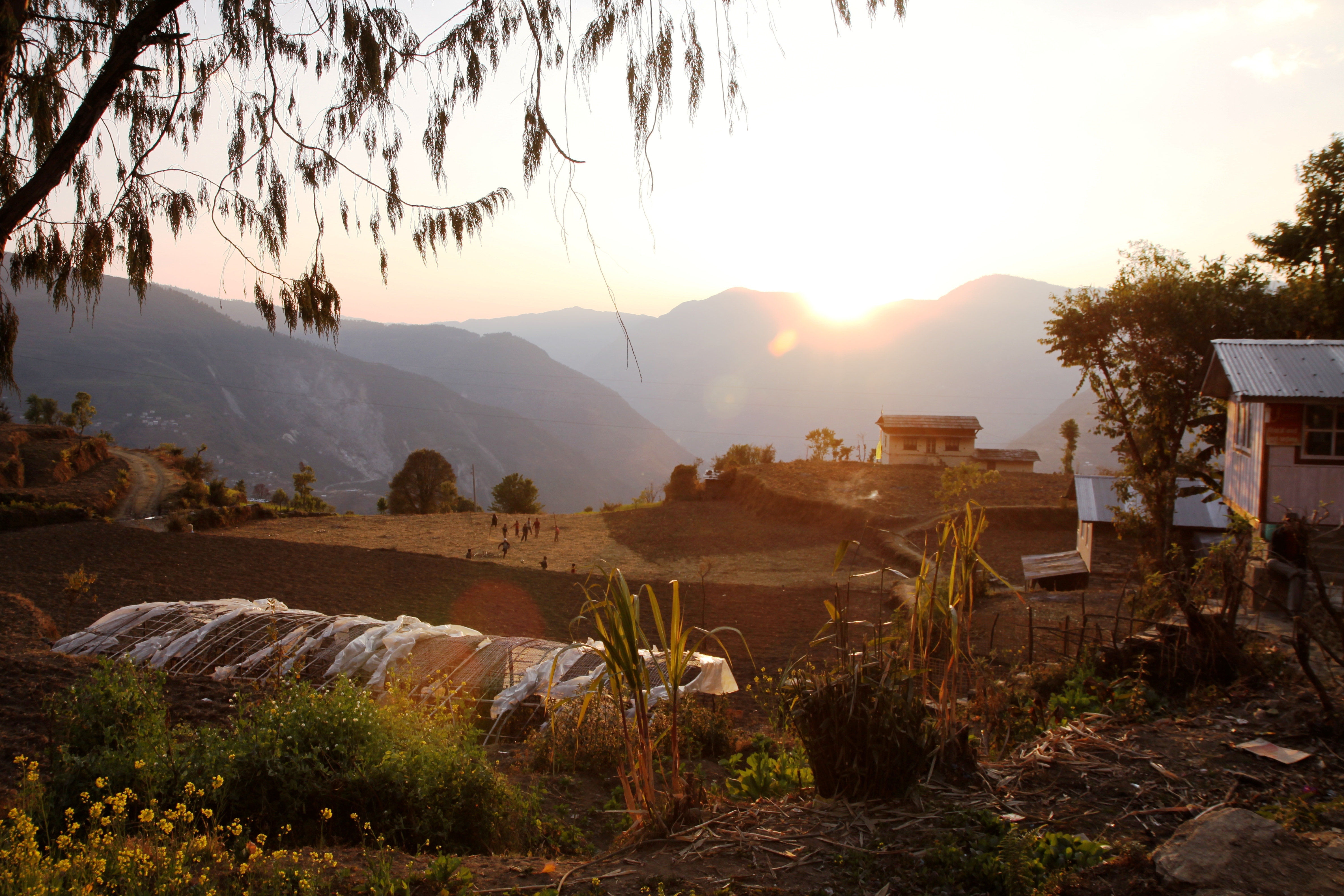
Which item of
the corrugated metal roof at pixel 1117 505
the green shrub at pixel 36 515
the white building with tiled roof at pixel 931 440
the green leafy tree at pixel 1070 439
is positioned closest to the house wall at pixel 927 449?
the white building with tiled roof at pixel 931 440

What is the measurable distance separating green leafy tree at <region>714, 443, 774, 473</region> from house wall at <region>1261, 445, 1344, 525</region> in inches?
1049

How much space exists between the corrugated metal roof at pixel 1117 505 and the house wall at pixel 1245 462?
2.75 ft

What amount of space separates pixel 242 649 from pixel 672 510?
2291 centimetres

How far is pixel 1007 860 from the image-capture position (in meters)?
2.50

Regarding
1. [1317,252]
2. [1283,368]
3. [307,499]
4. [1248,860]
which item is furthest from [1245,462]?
[307,499]

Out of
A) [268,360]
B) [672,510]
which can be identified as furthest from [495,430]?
[672,510]

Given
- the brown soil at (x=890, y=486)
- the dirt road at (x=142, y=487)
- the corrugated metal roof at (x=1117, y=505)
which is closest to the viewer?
the corrugated metal roof at (x=1117, y=505)

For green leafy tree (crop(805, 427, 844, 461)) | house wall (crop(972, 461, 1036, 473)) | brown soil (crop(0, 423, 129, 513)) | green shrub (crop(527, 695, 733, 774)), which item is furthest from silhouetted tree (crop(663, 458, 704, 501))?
green shrub (crop(527, 695, 733, 774))

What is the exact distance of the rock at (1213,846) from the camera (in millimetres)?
2285

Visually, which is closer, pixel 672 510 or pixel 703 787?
pixel 703 787

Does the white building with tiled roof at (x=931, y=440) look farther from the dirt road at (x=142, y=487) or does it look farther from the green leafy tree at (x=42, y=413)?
the green leafy tree at (x=42, y=413)

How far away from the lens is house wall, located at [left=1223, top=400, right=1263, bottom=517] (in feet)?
36.6

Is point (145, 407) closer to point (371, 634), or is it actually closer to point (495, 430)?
point (495, 430)

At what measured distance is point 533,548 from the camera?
24.0 metres
